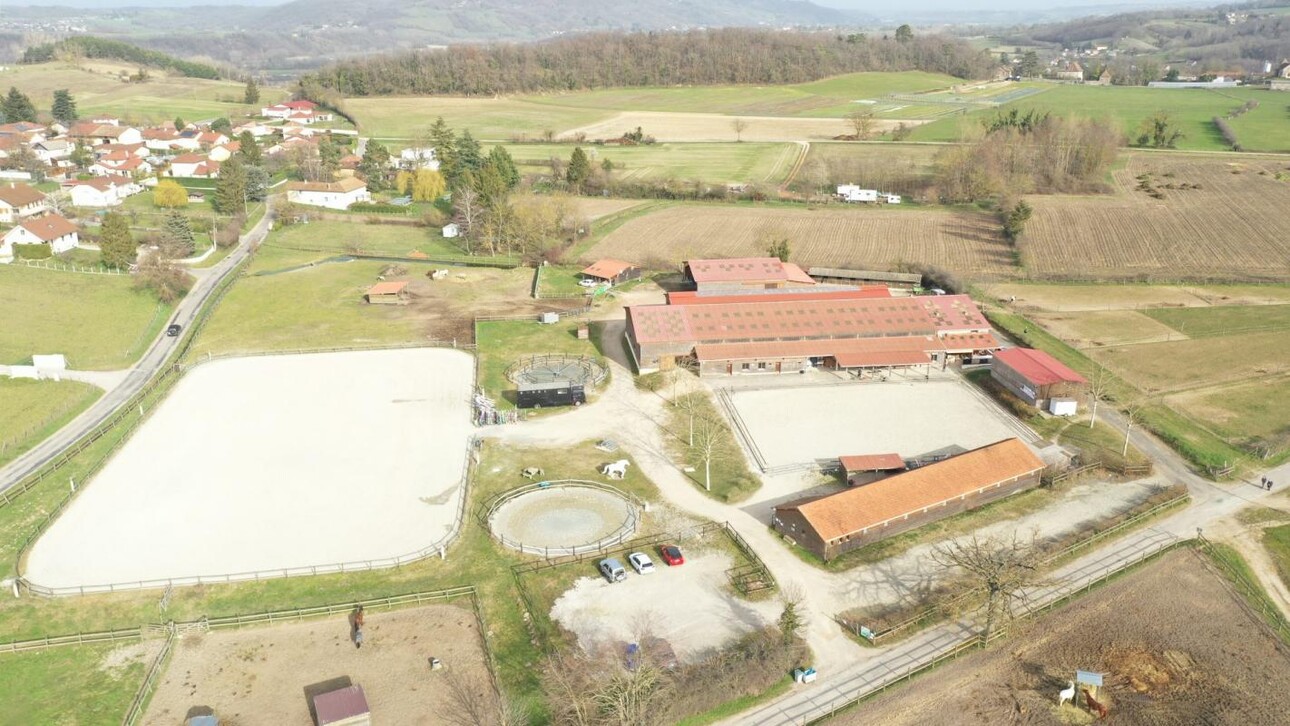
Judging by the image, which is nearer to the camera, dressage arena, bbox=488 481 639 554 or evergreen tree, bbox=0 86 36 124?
dressage arena, bbox=488 481 639 554

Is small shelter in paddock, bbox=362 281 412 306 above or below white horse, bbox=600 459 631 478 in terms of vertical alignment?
above

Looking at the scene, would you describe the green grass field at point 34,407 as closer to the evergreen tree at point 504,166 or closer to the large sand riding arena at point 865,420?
the large sand riding arena at point 865,420

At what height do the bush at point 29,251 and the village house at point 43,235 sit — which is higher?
the village house at point 43,235

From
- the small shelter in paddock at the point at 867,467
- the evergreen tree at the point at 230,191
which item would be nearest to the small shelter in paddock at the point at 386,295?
the evergreen tree at the point at 230,191

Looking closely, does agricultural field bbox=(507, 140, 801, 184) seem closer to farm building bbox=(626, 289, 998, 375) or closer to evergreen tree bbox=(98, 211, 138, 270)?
farm building bbox=(626, 289, 998, 375)

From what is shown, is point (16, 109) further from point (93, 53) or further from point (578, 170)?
point (578, 170)

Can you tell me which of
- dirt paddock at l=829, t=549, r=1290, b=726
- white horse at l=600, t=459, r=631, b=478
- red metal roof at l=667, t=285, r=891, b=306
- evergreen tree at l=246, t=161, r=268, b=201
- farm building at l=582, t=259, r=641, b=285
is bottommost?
dirt paddock at l=829, t=549, r=1290, b=726

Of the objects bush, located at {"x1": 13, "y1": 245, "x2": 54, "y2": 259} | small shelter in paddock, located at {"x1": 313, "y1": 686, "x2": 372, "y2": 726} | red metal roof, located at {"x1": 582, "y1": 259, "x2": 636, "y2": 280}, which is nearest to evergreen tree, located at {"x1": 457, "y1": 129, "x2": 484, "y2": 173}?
red metal roof, located at {"x1": 582, "y1": 259, "x2": 636, "y2": 280}

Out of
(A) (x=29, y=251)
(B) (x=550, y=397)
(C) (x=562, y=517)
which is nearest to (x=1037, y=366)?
(B) (x=550, y=397)
